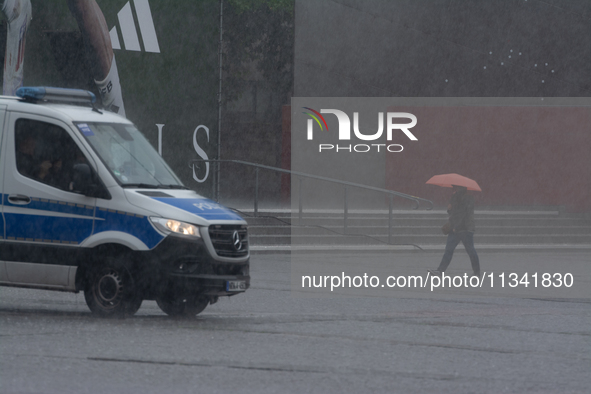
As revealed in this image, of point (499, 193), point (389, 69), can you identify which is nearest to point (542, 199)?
point (499, 193)

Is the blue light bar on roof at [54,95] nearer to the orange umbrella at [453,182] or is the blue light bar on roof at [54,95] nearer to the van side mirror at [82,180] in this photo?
the van side mirror at [82,180]

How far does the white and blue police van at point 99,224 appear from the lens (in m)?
8.66

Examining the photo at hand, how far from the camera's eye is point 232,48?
2905cm

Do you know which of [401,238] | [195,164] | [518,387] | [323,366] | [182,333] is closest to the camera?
[518,387]

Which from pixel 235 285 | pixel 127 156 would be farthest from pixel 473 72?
pixel 235 285

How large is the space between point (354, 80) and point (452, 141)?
3364 mm

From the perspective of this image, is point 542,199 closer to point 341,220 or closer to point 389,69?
point 389,69

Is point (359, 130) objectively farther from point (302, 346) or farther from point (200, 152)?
point (302, 346)

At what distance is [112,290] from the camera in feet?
28.7

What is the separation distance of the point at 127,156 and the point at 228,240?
4.62 feet

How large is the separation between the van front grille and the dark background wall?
17603 millimetres

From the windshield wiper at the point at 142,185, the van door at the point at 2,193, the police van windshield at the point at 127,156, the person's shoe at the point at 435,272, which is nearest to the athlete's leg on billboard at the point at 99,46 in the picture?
the person's shoe at the point at 435,272

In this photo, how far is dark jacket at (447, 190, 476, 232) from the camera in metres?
14.7

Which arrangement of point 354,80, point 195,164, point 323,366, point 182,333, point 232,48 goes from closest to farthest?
point 323,366 < point 182,333 < point 195,164 < point 354,80 < point 232,48
